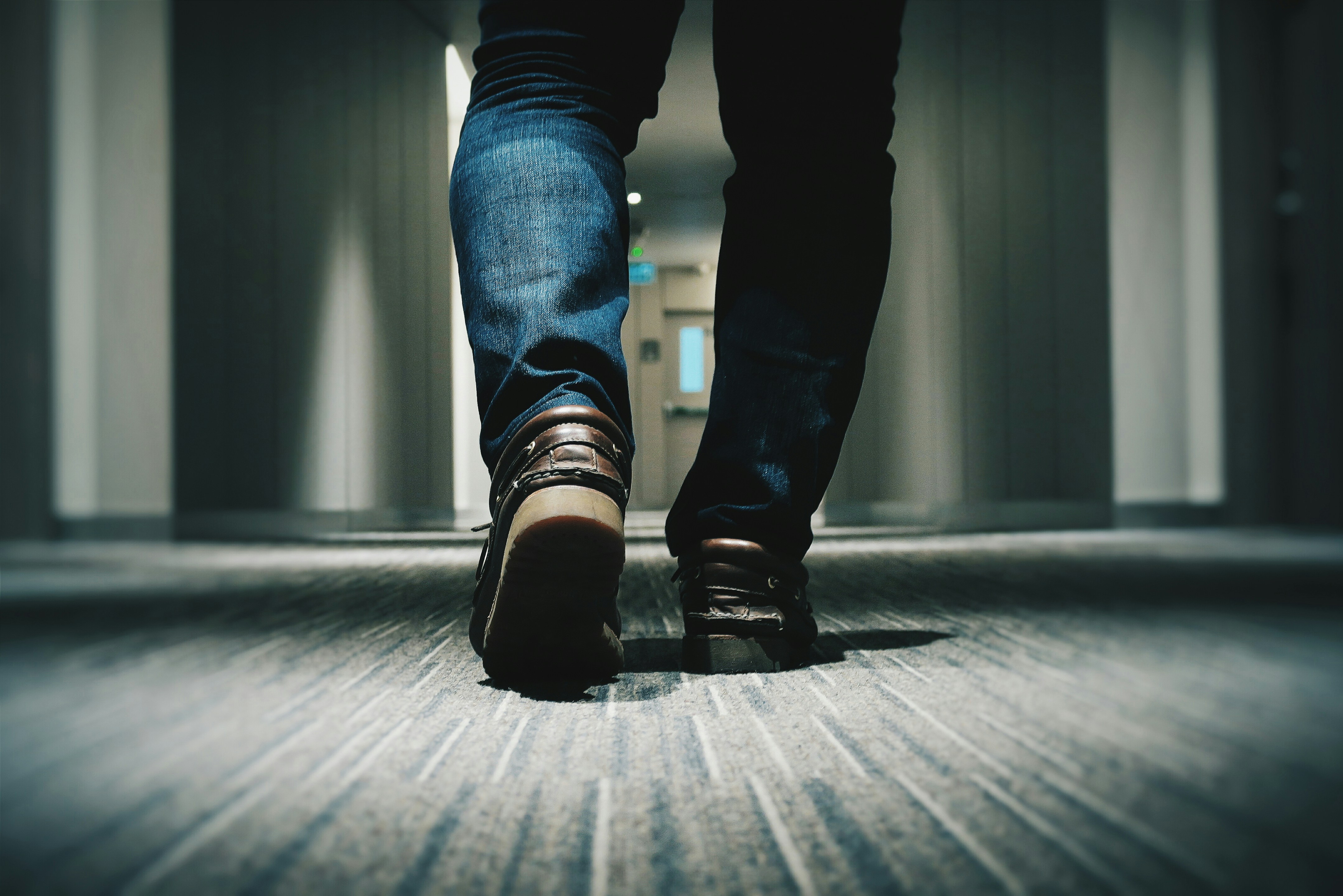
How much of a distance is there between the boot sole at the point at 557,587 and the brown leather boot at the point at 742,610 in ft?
0.22

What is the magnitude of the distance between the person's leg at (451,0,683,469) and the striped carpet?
0.15m

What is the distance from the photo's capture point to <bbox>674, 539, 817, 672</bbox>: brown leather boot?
0.48 metres

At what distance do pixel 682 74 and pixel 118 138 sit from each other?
14.0 feet

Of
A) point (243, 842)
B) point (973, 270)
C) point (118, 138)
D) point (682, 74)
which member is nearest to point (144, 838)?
point (243, 842)

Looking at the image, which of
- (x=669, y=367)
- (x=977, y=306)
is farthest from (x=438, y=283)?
(x=669, y=367)

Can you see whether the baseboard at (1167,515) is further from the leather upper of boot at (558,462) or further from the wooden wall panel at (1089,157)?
the leather upper of boot at (558,462)

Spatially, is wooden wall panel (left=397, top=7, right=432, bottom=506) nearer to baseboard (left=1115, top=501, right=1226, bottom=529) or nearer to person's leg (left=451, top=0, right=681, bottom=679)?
person's leg (left=451, top=0, right=681, bottom=679)

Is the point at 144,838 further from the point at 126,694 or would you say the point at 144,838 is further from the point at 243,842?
the point at 126,694

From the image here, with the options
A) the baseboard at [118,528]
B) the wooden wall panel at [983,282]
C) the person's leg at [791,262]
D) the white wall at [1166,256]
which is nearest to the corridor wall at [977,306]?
the wooden wall panel at [983,282]

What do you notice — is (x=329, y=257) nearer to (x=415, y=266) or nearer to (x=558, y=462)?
(x=415, y=266)

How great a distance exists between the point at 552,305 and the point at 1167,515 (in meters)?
0.27

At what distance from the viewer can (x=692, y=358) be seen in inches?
295

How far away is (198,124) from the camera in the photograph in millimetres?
538

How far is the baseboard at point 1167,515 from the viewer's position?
0.27 m
